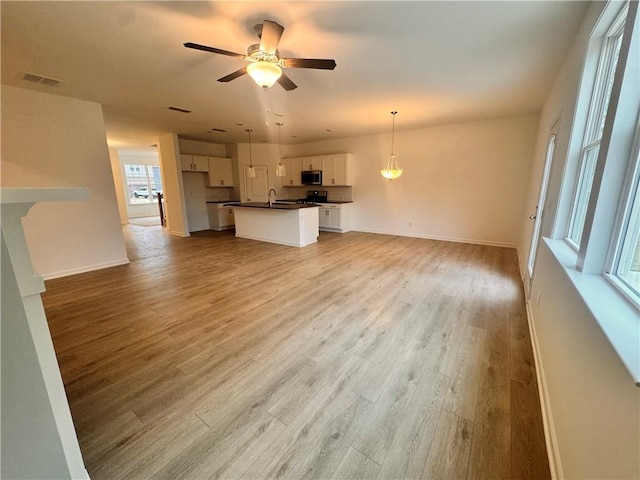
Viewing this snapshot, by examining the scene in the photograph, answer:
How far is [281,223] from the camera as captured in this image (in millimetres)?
5957

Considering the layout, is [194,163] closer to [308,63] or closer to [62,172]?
[62,172]

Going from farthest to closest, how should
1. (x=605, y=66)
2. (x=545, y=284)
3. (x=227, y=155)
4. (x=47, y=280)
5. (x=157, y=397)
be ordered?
1. (x=227, y=155)
2. (x=47, y=280)
3. (x=545, y=284)
4. (x=605, y=66)
5. (x=157, y=397)

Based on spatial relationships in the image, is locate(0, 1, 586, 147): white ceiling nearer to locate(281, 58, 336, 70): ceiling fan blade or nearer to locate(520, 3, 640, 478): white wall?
locate(281, 58, 336, 70): ceiling fan blade

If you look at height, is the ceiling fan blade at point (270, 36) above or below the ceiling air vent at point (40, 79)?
below

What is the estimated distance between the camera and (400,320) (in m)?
2.64

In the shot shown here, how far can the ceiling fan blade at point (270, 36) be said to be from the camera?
1979 mm

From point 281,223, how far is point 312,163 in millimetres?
2757

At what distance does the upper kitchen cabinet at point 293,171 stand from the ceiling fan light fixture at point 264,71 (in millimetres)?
5864

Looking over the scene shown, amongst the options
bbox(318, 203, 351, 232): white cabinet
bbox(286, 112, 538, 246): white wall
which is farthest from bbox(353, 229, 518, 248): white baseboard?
bbox(318, 203, 351, 232): white cabinet

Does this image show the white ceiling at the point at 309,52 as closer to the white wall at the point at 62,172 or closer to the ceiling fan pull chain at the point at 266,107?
the ceiling fan pull chain at the point at 266,107

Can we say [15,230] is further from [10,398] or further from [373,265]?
[373,265]

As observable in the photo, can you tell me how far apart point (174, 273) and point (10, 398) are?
3.65m

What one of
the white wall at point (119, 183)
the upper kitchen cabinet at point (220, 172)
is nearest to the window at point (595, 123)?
the upper kitchen cabinet at point (220, 172)

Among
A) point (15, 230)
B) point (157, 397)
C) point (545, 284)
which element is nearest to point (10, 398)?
point (15, 230)
